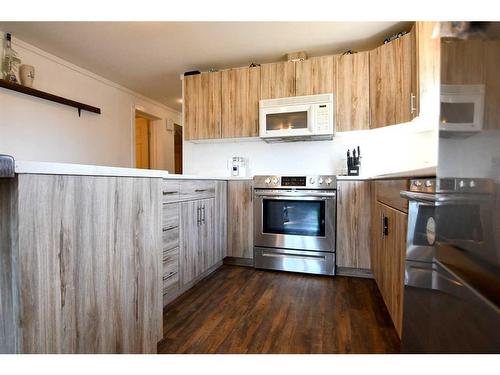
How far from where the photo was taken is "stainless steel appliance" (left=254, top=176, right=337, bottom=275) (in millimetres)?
2408

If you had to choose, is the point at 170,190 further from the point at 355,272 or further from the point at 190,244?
the point at 355,272

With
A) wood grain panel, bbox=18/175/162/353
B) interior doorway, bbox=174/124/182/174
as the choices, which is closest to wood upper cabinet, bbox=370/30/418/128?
wood grain panel, bbox=18/175/162/353

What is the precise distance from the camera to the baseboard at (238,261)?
2.73 m

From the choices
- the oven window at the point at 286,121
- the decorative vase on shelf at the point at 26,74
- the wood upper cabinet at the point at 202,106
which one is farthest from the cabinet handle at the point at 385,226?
the decorative vase on shelf at the point at 26,74

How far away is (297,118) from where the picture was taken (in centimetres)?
264

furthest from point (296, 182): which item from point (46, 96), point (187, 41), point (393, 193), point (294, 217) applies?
point (46, 96)

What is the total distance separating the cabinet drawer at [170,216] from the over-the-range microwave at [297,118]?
1304mm

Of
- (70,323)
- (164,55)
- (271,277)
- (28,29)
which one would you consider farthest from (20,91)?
(271,277)

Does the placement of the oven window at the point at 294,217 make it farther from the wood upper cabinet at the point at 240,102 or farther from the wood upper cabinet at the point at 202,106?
the wood upper cabinet at the point at 202,106

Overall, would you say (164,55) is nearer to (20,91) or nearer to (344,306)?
(20,91)

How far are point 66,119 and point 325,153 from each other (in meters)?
3.03
